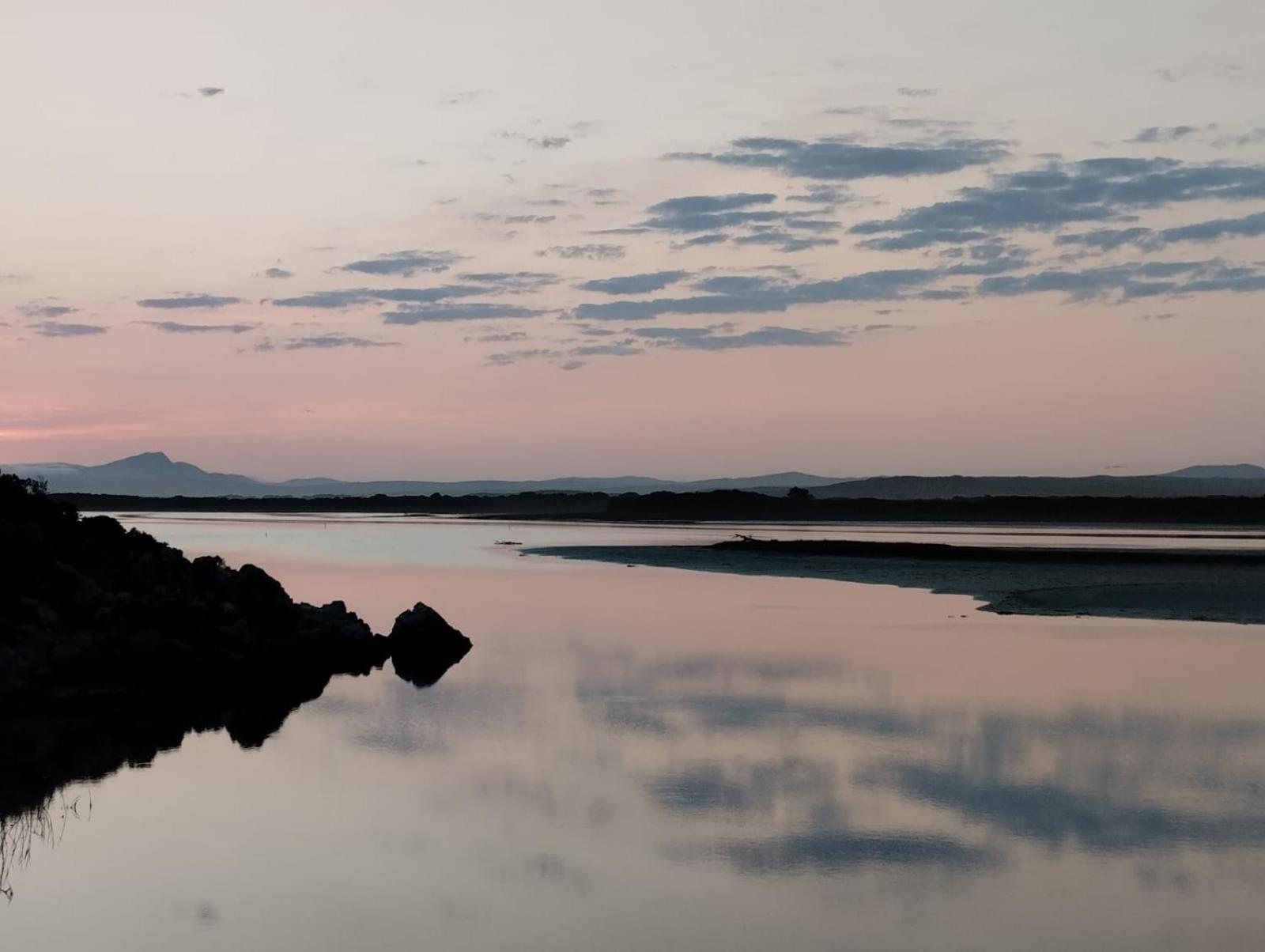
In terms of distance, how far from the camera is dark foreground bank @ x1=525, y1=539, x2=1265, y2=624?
109 ft

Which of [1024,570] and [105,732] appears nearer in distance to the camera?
[105,732]

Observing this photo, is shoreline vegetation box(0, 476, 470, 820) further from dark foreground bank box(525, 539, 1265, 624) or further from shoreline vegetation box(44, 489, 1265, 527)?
shoreline vegetation box(44, 489, 1265, 527)

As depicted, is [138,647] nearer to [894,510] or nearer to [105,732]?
[105,732]

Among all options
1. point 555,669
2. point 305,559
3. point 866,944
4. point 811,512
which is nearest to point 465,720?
point 555,669

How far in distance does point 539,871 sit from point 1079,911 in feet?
13.2

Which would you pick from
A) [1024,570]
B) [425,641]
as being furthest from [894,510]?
[425,641]

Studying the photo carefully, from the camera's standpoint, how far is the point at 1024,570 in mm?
46500

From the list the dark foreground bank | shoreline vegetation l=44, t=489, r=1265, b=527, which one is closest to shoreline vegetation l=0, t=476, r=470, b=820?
the dark foreground bank

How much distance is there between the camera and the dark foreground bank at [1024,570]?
1307 inches

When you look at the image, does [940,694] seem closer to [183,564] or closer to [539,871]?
[539,871]

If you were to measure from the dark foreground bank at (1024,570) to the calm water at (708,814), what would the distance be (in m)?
8.70

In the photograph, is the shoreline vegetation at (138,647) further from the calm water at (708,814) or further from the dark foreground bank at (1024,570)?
the dark foreground bank at (1024,570)

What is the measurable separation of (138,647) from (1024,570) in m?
32.4

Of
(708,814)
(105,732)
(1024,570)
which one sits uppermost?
(1024,570)
